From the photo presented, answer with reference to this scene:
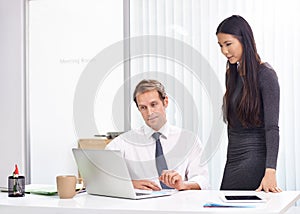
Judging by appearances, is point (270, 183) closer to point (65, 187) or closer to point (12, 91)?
point (65, 187)

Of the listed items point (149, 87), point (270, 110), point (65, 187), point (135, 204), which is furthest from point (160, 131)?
point (135, 204)

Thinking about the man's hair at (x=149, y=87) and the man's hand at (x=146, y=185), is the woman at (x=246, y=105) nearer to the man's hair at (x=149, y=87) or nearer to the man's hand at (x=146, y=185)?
the man's hair at (x=149, y=87)

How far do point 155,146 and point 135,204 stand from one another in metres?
0.76

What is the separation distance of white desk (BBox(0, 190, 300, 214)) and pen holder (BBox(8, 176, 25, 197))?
26 mm

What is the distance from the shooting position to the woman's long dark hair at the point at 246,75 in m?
2.44

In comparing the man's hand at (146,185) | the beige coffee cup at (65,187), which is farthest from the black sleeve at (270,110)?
the beige coffee cup at (65,187)

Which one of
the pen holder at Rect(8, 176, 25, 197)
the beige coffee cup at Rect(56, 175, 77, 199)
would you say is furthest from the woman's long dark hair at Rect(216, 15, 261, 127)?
the pen holder at Rect(8, 176, 25, 197)

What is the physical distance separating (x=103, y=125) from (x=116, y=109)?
0.20 metres

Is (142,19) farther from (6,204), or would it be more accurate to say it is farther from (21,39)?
(6,204)

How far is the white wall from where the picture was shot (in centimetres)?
461

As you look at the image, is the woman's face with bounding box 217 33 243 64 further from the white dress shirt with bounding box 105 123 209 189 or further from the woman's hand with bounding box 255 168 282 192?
the woman's hand with bounding box 255 168 282 192

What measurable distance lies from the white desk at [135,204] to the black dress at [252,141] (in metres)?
0.40

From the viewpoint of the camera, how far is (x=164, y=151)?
8.63 ft

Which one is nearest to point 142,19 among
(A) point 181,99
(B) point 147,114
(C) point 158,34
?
(C) point 158,34
